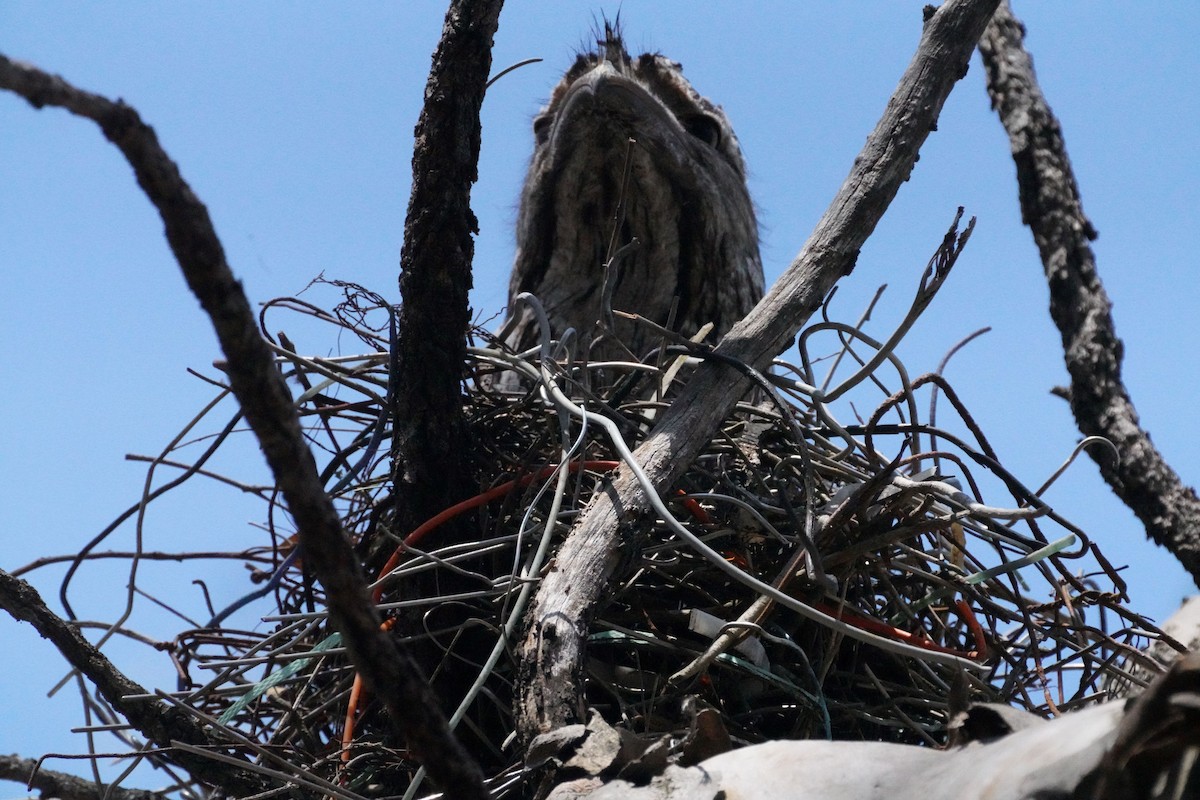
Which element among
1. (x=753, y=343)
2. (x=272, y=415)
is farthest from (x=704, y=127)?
(x=272, y=415)

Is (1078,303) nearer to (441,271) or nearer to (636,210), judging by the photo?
(636,210)

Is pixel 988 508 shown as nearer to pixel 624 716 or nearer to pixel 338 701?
pixel 624 716

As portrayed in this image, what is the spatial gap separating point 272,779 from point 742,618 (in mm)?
652

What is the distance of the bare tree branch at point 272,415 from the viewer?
24.2 inches

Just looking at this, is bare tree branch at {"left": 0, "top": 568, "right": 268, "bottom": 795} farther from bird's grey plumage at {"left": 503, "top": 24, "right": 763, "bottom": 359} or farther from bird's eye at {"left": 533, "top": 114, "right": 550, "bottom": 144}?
bird's eye at {"left": 533, "top": 114, "right": 550, "bottom": 144}

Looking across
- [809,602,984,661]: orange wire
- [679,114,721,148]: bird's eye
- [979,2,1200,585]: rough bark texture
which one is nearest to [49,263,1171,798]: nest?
[809,602,984,661]: orange wire

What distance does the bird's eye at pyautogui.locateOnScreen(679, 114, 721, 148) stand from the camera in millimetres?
3119

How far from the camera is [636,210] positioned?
2859 mm

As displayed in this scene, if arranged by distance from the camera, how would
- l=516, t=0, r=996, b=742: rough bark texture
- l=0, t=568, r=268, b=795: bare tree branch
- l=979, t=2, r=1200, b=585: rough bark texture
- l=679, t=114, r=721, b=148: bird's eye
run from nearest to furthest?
1. l=516, t=0, r=996, b=742: rough bark texture
2. l=0, t=568, r=268, b=795: bare tree branch
3. l=979, t=2, r=1200, b=585: rough bark texture
4. l=679, t=114, r=721, b=148: bird's eye

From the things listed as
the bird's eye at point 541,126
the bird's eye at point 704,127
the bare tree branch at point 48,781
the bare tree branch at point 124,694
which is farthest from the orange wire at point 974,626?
the bird's eye at point 541,126

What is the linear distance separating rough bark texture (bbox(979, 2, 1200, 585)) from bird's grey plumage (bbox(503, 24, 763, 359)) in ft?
2.45

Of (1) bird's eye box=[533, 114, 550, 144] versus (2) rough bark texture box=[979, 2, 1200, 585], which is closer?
(2) rough bark texture box=[979, 2, 1200, 585]

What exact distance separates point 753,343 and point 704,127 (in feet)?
5.82

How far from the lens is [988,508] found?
1532 millimetres
